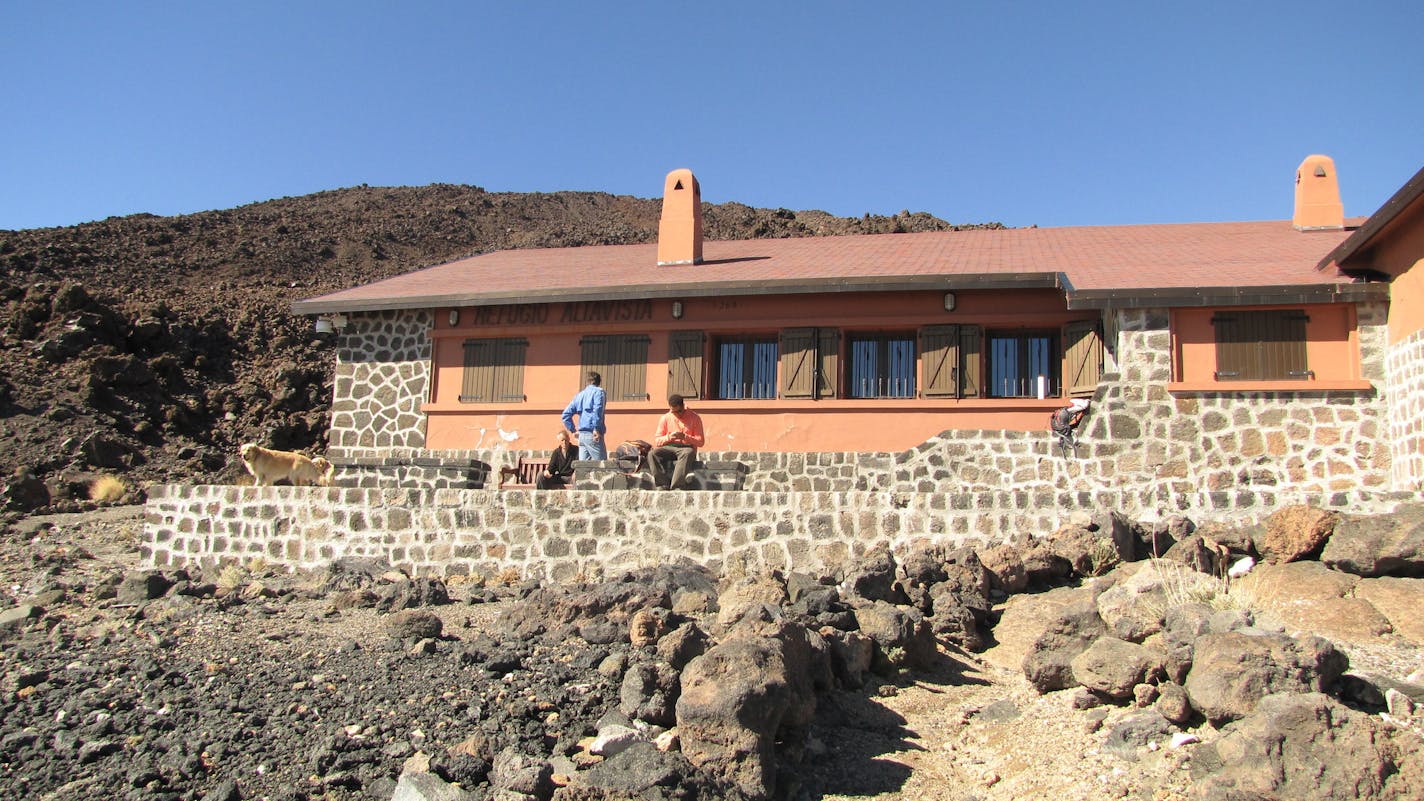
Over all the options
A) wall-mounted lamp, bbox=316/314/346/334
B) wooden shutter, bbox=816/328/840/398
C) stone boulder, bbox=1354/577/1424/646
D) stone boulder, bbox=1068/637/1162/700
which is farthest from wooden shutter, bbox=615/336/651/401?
stone boulder, bbox=1354/577/1424/646

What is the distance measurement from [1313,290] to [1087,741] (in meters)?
7.99

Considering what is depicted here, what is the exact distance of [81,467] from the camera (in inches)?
729

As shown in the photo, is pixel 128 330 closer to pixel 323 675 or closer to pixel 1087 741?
pixel 323 675

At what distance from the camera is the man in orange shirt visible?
11.2 metres

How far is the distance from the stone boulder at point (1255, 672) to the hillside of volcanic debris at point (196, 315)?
1376 cm

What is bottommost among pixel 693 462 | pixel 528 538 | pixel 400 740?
pixel 400 740

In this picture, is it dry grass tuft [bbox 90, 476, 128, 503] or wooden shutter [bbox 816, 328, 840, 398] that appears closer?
wooden shutter [bbox 816, 328, 840, 398]

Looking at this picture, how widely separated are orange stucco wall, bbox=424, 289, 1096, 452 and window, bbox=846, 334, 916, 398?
0.61 feet

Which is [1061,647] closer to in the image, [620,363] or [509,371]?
[620,363]

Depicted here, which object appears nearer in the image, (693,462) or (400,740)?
(400,740)

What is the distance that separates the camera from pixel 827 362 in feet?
47.7

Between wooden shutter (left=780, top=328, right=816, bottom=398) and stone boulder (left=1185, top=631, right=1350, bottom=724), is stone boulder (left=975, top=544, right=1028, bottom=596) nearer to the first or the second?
stone boulder (left=1185, top=631, right=1350, bottom=724)

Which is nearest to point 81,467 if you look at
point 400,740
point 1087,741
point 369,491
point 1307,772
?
point 369,491

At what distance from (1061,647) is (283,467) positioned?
32.5 feet
